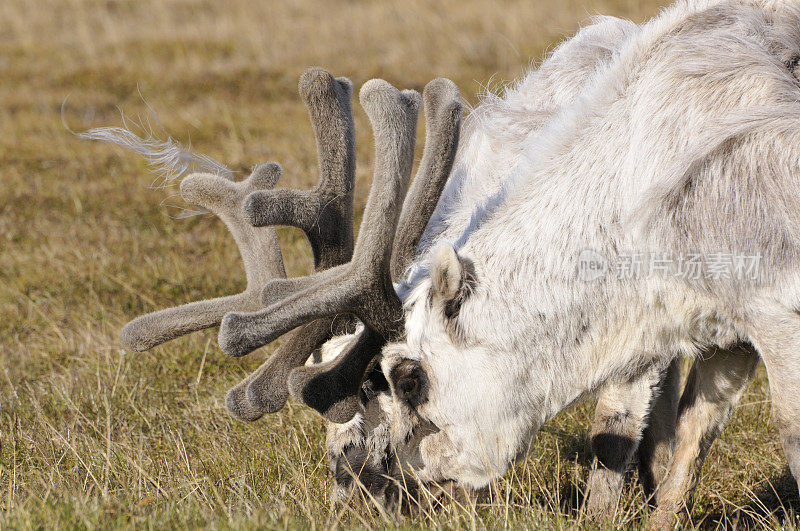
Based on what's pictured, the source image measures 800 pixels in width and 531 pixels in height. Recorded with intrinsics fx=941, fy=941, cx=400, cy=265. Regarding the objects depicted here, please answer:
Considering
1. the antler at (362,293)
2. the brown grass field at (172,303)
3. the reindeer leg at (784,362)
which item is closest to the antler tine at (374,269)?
the antler at (362,293)

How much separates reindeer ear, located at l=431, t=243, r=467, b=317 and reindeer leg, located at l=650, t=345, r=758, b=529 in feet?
4.06

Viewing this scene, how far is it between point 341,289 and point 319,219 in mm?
375

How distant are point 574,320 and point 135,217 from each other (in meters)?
5.53

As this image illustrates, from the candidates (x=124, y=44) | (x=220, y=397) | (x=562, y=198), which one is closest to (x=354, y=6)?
(x=124, y=44)

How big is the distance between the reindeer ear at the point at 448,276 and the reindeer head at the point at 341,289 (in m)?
0.20

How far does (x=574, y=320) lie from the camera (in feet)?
11.4

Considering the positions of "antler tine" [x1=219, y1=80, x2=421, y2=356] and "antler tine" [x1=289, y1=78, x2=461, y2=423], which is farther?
"antler tine" [x1=289, y1=78, x2=461, y2=423]

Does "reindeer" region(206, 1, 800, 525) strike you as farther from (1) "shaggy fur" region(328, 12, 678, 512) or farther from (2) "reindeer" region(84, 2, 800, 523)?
(1) "shaggy fur" region(328, 12, 678, 512)

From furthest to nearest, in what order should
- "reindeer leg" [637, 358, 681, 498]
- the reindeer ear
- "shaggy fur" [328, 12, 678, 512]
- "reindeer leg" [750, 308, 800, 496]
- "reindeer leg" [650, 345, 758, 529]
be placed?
"reindeer leg" [637, 358, 681, 498] < "reindeer leg" [650, 345, 758, 529] < "shaggy fur" [328, 12, 678, 512] < the reindeer ear < "reindeer leg" [750, 308, 800, 496]

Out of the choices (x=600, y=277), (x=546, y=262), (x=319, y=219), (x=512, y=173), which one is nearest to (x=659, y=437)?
(x=600, y=277)

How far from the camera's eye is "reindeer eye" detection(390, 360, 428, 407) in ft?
11.6

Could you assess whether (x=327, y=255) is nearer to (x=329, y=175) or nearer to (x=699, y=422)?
(x=329, y=175)

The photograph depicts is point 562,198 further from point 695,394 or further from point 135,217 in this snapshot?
point 135,217

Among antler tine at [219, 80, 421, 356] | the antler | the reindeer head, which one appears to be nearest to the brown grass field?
the reindeer head
